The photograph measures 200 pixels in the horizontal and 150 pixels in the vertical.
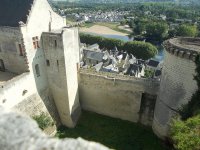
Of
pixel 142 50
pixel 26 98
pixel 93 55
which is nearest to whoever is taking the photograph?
pixel 26 98

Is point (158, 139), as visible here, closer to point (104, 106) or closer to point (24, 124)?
point (104, 106)

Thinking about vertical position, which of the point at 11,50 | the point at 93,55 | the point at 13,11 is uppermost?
the point at 13,11

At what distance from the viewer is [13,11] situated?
63.7 ft

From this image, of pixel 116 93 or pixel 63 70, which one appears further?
pixel 116 93

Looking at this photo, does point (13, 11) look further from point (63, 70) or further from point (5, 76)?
point (63, 70)

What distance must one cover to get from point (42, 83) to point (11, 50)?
4123 mm

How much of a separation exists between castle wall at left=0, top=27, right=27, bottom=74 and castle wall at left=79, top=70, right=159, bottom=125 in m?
6.04

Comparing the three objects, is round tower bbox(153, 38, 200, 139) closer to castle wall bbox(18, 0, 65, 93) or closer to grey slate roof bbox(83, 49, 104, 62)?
castle wall bbox(18, 0, 65, 93)

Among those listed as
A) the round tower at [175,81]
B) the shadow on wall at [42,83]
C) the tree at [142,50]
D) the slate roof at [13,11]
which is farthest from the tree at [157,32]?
the slate roof at [13,11]

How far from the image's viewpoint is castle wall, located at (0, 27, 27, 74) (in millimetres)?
18388

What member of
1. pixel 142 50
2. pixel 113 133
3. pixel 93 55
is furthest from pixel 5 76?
pixel 142 50

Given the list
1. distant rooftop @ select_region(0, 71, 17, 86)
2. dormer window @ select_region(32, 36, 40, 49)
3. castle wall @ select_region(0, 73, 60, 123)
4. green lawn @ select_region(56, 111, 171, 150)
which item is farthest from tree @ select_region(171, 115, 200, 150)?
distant rooftop @ select_region(0, 71, 17, 86)

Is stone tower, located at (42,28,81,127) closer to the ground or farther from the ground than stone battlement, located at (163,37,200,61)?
closer to the ground

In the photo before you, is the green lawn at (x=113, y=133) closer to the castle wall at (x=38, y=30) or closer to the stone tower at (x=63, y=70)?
the stone tower at (x=63, y=70)
